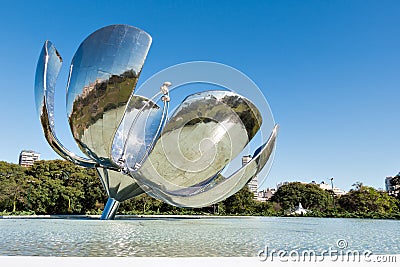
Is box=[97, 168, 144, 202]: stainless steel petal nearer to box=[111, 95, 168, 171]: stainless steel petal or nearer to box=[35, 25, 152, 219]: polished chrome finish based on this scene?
box=[111, 95, 168, 171]: stainless steel petal

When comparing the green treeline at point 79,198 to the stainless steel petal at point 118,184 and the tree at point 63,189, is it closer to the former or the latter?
the tree at point 63,189

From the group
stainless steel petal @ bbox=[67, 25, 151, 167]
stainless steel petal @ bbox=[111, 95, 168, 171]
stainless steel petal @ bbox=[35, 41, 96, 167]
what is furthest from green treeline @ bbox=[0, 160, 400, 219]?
stainless steel petal @ bbox=[67, 25, 151, 167]

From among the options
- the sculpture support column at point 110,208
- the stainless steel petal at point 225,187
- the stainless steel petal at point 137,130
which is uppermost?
the stainless steel petal at point 137,130

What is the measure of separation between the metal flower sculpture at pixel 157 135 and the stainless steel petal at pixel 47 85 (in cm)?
2

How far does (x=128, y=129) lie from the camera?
38.9 ft

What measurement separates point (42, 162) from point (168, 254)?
30.4 meters

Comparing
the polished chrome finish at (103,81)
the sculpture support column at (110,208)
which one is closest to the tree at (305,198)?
the sculpture support column at (110,208)

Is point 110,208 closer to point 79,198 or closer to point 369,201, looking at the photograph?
point 79,198

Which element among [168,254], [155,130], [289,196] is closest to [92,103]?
[168,254]

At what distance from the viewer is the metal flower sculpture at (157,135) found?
24.6 feet

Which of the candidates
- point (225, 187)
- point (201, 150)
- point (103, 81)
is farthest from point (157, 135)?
point (225, 187)

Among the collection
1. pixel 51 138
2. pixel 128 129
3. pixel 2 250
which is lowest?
pixel 2 250

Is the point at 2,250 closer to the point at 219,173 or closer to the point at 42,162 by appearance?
the point at 219,173

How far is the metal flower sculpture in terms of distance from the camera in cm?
750
